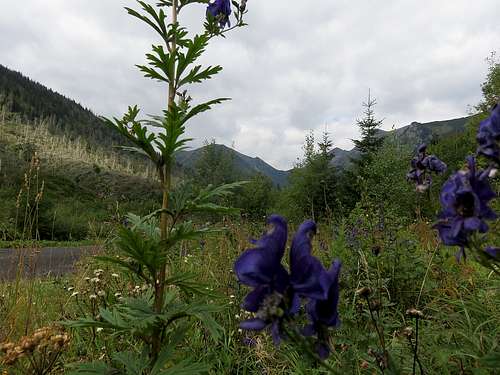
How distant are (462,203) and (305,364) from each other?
74.1 inches

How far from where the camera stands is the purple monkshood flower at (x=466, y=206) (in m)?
1.08

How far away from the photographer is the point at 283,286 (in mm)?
988

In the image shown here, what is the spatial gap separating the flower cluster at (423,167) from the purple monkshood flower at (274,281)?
1724 mm

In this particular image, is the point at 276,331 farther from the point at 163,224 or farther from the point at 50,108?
the point at 50,108

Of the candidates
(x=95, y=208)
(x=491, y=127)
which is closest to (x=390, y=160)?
(x=95, y=208)

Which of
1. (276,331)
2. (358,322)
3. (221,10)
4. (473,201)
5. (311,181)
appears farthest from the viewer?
(311,181)

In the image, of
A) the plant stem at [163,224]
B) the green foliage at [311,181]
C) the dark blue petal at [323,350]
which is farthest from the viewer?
the green foliage at [311,181]

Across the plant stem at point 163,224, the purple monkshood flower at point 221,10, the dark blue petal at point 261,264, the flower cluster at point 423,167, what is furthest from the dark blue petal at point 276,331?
the purple monkshood flower at point 221,10

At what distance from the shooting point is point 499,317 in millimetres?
2584

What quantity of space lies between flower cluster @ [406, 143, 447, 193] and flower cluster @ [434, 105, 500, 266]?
4.25 feet

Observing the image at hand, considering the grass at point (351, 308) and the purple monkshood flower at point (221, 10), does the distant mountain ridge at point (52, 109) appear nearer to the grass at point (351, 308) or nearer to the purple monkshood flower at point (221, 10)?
the grass at point (351, 308)

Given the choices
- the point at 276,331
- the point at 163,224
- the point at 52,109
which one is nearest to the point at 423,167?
the point at 163,224

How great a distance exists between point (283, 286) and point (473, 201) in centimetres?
63

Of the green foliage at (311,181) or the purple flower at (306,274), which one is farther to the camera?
the green foliage at (311,181)
